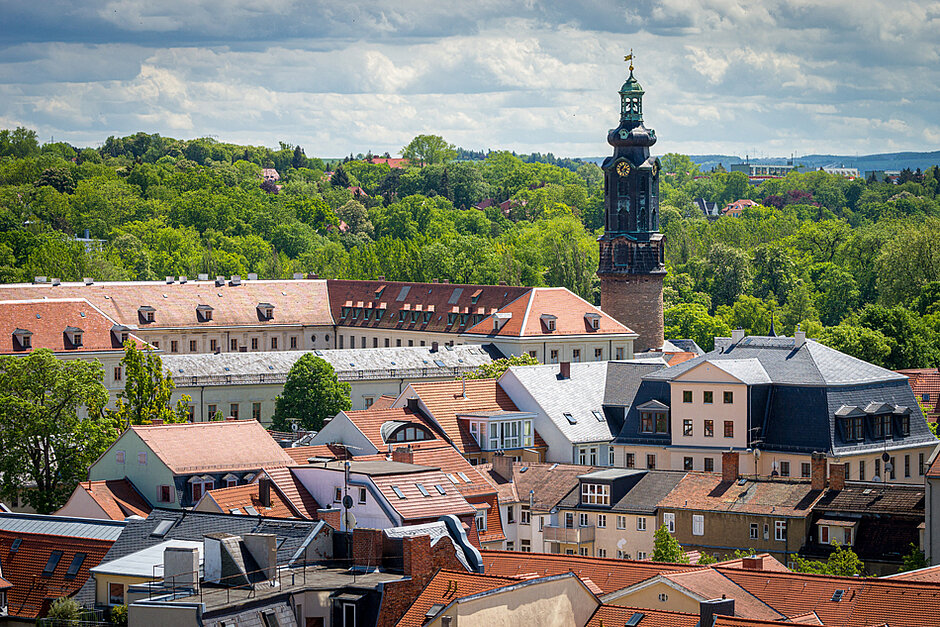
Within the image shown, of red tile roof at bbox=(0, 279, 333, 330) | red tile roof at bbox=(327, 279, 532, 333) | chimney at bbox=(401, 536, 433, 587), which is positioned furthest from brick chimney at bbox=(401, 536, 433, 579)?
red tile roof at bbox=(327, 279, 532, 333)

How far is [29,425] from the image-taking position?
254 ft

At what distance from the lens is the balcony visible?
74.9 m

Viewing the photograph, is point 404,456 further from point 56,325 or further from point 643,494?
point 56,325

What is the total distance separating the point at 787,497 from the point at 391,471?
17.8m

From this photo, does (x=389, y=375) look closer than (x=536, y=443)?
No

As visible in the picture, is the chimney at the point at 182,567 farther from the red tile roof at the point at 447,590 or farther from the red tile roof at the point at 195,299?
the red tile roof at the point at 195,299

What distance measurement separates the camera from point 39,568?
5591 cm

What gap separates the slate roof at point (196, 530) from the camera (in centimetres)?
4916

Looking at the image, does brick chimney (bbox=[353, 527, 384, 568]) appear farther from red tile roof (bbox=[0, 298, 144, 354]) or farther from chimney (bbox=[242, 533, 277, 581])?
red tile roof (bbox=[0, 298, 144, 354])

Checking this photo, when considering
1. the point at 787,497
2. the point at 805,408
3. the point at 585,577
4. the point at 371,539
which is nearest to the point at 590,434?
the point at 805,408

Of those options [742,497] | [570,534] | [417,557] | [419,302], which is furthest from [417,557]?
[419,302]

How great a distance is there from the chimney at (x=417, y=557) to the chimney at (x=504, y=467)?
32743 millimetres

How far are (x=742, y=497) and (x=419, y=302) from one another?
2849 inches

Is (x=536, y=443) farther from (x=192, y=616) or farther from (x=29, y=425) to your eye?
(x=192, y=616)
